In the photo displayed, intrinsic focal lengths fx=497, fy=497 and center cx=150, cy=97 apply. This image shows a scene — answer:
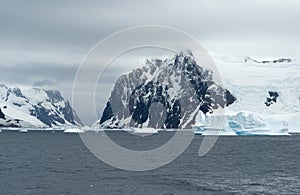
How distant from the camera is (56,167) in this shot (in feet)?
317

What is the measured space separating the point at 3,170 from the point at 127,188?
107 ft

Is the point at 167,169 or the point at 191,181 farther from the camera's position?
the point at 167,169

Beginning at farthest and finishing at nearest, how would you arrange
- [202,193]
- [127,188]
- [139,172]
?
[139,172], [127,188], [202,193]

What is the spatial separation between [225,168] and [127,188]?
32.1 meters

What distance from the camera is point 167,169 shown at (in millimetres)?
92938

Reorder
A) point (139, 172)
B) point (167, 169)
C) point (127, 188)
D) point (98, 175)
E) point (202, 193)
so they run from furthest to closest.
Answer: point (167, 169) < point (139, 172) < point (98, 175) < point (127, 188) < point (202, 193)

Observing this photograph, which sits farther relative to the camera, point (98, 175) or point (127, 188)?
point (98, 175)

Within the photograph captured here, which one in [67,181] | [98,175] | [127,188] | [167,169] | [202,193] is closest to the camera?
[202,193]

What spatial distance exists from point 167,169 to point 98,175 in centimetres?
1630

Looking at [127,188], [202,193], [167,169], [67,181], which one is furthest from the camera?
[167,169]

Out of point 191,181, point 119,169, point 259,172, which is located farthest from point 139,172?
point 259,172

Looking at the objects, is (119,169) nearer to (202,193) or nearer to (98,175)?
(98,175)

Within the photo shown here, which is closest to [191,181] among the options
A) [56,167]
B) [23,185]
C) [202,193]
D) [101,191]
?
[202,193]

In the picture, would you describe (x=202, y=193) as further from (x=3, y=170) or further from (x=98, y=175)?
(x=3, y=170)
